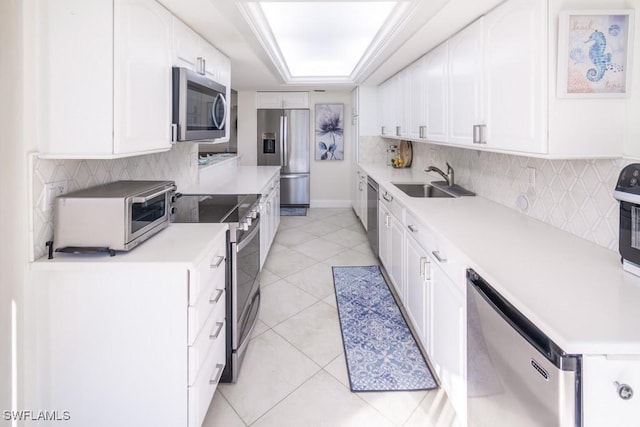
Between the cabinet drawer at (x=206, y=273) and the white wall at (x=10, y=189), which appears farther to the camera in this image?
the cabinet drawer at (x=206, y=273)

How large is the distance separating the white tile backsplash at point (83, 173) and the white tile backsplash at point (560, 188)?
2.28 m

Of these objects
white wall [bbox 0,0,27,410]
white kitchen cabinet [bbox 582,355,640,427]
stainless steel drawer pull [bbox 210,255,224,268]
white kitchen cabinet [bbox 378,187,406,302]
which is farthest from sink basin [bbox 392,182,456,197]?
white wall [bbox 0,0,27,410]

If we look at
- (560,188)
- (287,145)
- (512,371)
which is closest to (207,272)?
(512,371)

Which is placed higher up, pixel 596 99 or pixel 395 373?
pixel 596 99

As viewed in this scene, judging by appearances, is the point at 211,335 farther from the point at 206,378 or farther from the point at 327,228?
the point at 327,228

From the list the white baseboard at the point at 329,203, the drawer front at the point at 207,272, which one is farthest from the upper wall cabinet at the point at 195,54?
the white baseboard at the point at 329,203

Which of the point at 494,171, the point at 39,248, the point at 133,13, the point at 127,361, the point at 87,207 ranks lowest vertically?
the point at 127,361

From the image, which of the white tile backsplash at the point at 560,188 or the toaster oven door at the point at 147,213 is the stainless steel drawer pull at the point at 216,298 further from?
the white tile backsplash at the point at 560,188

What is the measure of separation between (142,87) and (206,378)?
1.33 metres

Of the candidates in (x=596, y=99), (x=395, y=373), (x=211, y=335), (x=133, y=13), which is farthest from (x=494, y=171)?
(x=133, y=13)

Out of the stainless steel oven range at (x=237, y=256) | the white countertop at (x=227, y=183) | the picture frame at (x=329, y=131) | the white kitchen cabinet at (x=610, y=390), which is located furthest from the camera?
the picture frame at (x=329, y=131)

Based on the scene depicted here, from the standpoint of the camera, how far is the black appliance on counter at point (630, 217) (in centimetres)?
129

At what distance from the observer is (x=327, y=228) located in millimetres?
5797

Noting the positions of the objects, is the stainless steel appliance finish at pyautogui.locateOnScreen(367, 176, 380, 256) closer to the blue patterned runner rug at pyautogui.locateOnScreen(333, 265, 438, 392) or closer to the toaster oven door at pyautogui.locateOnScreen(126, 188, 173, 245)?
the blue patterned runner rug at pyautogui.locateOnScreen(333, 265, 438, 392)
